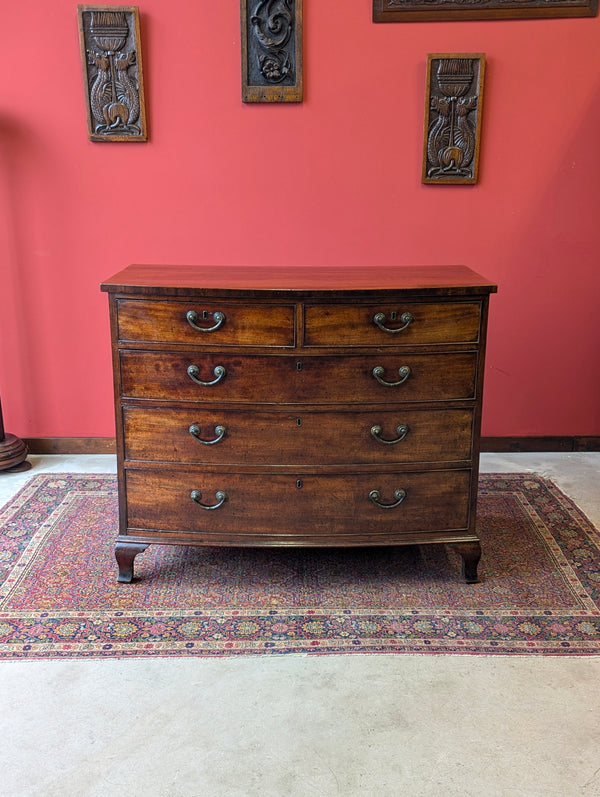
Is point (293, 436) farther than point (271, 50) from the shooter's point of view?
No

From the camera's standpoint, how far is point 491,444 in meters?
3.66

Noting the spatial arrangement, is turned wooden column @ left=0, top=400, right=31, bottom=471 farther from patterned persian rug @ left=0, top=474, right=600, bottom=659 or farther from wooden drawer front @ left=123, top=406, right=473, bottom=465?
wooden drawer front @ left=123, top=406, right=473, bottom=465

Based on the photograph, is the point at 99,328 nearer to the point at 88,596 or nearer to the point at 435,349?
the point at 88,596

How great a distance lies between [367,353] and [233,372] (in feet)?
1.32

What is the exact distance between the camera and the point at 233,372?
2395 millimetres

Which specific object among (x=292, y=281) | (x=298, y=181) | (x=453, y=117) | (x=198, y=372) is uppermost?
(x=453, y=117)

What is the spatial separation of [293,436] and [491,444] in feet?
4.97

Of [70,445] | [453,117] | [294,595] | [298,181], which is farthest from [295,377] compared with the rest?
[70,445]

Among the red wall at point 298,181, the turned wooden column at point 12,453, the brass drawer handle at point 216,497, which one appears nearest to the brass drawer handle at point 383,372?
the brass drawer handle at point 216,497

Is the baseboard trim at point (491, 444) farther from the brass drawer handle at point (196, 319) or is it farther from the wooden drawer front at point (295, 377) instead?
the brass drawer handle at point (196, 319)

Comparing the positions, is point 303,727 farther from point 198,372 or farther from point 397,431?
point 198,372

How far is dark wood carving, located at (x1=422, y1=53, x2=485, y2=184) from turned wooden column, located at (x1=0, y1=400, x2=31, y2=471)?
6.71 feet

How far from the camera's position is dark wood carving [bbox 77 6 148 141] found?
3.15 m

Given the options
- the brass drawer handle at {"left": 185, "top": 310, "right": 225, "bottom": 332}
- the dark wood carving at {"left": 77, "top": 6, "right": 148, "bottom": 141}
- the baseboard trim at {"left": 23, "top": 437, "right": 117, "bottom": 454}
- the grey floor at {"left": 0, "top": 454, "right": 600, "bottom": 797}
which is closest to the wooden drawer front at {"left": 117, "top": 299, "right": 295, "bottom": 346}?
the brass drawer handle at {"left": 185, "top": 310, "right": 225, "bottom": 332}
